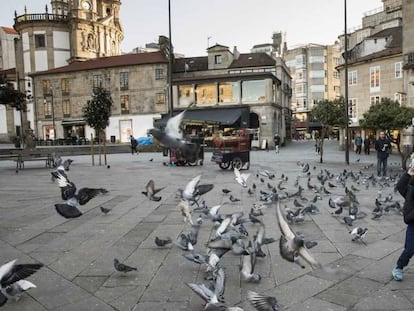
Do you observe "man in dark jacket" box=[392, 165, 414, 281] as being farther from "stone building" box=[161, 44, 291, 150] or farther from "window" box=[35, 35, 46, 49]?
"window" box=[35, 35, 46, 49]

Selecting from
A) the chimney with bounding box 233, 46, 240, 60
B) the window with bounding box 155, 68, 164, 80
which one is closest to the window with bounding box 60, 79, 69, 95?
the window with bounding box 155, 68, 164, 80

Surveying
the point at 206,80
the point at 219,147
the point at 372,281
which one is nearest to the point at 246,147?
the point at 219,147

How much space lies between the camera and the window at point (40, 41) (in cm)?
5772

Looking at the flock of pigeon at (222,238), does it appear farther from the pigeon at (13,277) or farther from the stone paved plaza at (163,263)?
the stone paved plaza at (163,263)

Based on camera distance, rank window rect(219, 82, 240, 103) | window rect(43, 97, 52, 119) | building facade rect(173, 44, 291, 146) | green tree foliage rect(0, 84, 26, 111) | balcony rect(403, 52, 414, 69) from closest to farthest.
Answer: green tree foliage rect(0, 84, 26, 111) < balcony rect(403, 52, 414, 69) < building facade rect(173, 44, 291, 146) < window rect(219, 82, 240, 103) < window rect(43, 97, 52, 119)

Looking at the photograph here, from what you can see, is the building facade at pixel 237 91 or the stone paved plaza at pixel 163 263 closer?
the stone paved plaza at pixel 163 263

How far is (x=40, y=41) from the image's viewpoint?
190 ft

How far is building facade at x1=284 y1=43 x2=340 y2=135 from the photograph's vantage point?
77.2m

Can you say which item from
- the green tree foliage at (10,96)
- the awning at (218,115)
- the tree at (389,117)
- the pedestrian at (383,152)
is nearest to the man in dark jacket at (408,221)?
the pedestrian at (383,152)

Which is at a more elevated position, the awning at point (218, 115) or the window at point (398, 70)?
the window at point (398, 70)

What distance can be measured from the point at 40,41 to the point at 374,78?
153 ft

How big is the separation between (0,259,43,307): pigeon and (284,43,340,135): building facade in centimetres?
7486

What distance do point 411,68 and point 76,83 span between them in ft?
126


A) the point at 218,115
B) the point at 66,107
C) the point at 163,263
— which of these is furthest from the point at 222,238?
the point at 66,107
